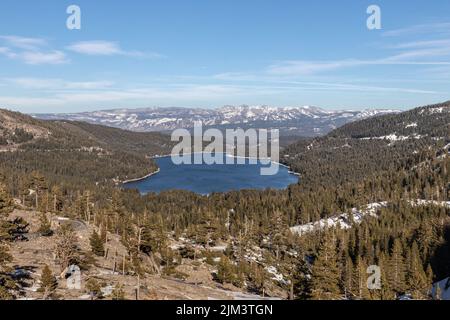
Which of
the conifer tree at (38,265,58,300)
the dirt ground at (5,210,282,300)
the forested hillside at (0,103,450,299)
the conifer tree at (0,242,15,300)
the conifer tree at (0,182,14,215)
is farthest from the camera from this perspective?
the forested hillside at (0,103,450,299)

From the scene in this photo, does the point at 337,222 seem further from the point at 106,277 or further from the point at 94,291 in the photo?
the point at 94,291

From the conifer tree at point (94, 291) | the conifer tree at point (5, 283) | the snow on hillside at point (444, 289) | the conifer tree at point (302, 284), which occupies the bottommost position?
the snow on hillside at point (444, 289)

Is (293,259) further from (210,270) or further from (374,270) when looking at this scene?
(210,270)

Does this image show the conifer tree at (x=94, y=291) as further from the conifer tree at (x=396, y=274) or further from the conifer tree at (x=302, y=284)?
the conifer tree at (x=396, y=274)

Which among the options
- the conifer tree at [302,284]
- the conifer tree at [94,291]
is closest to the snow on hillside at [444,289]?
the conifer tree at [302,284]

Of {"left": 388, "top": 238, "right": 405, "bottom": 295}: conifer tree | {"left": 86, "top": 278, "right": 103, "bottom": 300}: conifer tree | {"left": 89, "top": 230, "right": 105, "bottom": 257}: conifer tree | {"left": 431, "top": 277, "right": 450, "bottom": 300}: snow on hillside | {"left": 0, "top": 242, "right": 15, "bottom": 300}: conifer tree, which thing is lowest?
{"left": 431, "top": 277, "right": 450, "bottom": 300}: snow on hillside

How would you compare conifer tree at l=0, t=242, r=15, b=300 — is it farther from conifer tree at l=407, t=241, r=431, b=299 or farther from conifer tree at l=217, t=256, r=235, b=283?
conifer tree at l=407, t=241, r=431, b=299

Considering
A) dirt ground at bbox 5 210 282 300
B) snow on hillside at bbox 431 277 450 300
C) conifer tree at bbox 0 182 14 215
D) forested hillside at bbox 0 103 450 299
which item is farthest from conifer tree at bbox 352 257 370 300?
conifer tree at bbox 0 182 14 215

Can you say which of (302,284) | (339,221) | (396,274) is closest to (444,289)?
(396,274)

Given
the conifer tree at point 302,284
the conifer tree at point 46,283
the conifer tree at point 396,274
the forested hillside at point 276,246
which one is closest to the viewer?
the conifer tree at point 46,283

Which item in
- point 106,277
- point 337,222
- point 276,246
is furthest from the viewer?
point 337,222

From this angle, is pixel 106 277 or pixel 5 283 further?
pixel 106 277
